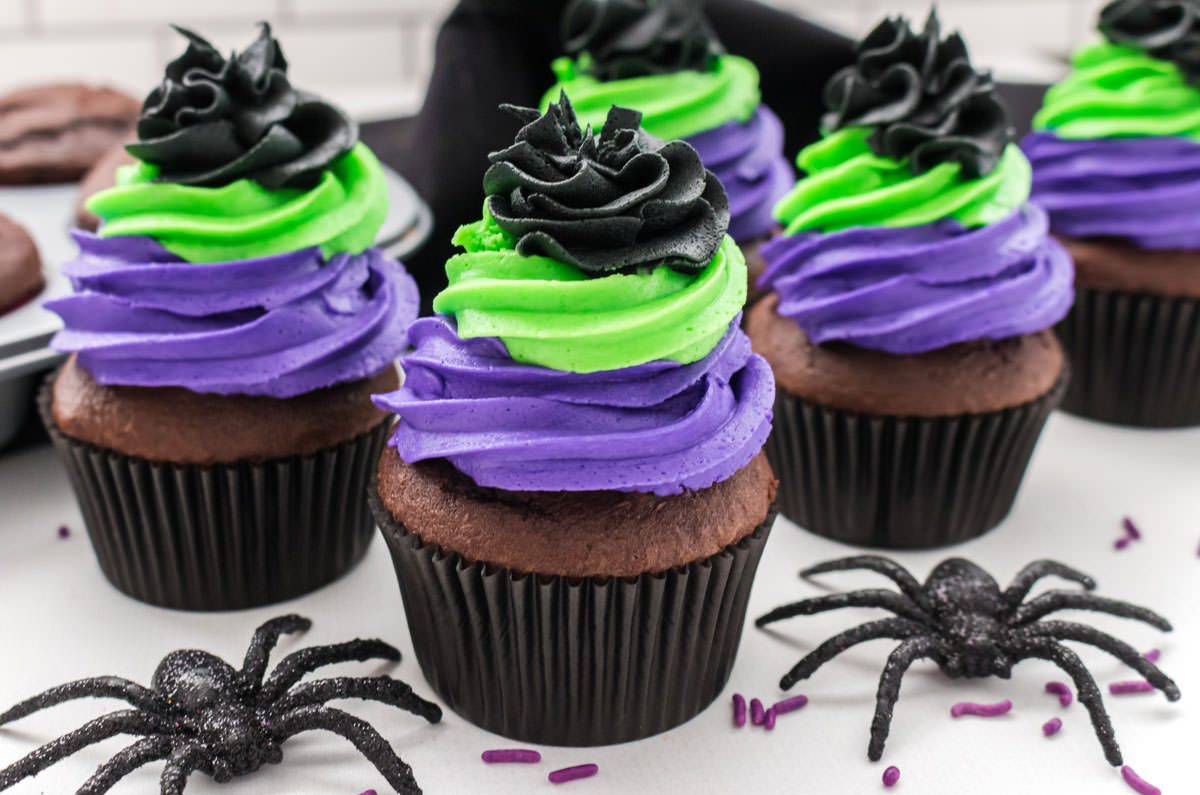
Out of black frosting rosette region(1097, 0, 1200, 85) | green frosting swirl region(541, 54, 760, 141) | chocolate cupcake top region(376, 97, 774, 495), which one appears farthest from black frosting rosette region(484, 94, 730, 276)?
black frosting rosette region(1097, 0, 1200, 85)

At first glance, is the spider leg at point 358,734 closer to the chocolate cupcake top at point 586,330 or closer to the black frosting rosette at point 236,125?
the chocolate cupcake top at point 586,330

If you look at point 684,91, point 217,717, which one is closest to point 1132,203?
point 684,91

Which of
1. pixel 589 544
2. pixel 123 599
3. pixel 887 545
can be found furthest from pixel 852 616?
pixel 123 599

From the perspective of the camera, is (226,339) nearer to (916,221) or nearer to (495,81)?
(916,221)

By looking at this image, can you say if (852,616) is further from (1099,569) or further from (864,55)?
(864,55)

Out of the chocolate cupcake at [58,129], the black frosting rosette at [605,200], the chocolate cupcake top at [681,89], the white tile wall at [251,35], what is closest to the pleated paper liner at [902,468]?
the chocolate cupcake top at [681,89]

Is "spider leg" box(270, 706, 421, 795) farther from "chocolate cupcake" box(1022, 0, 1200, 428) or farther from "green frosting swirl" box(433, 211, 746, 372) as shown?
"chocolate cupcake" box(1022, 0, 1200, 428)
